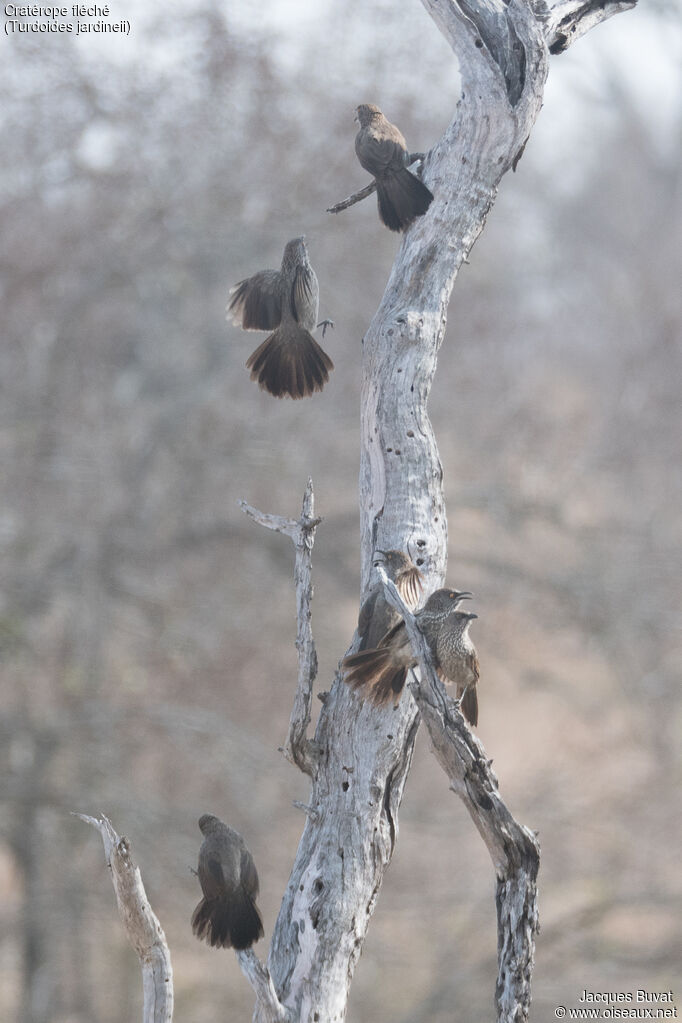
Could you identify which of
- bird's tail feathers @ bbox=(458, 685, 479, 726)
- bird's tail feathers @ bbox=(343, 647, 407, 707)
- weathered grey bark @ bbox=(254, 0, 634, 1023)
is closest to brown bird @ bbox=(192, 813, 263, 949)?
weathered grey bark @ bbox=(254, 0, 634, 1023)

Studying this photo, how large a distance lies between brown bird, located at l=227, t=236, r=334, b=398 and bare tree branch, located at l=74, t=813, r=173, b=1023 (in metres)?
0.99

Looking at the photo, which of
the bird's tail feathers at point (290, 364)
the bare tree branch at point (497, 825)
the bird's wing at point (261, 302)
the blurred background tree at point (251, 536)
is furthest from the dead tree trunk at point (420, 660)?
the blurred background tree at point (251, 536)

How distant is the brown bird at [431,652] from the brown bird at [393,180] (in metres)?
0.90

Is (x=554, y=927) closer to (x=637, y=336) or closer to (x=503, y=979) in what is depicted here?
(x=637, y=336)

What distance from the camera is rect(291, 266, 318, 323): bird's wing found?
2.50 metres

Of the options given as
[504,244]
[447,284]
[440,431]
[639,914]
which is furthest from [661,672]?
[447,284]

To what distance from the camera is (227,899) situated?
2.08 metres

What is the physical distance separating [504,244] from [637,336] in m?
1.42

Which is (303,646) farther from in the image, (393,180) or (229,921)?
(393,180)

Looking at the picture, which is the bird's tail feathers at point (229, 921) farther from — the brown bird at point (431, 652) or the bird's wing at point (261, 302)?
the bird's wing at point (261, 302)

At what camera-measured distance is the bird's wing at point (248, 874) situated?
2.12 metres

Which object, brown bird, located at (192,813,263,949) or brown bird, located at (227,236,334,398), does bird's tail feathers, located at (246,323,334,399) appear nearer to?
brown bird, located at (227,236,334,398)

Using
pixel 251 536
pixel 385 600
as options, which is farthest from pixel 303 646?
pixel 251 536

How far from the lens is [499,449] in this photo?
850 centimetres
